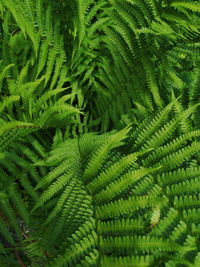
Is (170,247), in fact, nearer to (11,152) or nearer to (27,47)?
(11,152)

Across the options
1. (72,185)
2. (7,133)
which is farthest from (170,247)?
(7,133)

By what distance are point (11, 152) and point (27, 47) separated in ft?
2.08

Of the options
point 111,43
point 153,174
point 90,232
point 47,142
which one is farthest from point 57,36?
point 90,232

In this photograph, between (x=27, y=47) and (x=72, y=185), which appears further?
(x=27, y=47)

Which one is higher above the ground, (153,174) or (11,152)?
(11,152)

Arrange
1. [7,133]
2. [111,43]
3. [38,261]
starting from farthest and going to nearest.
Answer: [111,43]
[7,133]
[38,261]

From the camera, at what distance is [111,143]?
119 centimetres

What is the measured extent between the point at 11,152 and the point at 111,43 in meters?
0.79

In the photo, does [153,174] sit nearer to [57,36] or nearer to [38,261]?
[38,261]

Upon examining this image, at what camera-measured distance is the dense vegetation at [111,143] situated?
42.1 inches

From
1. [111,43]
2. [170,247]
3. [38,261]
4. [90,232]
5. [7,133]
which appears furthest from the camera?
[111,43]

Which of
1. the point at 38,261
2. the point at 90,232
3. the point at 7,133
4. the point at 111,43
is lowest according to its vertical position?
the point at 38,261

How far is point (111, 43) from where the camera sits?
1684 millimetres

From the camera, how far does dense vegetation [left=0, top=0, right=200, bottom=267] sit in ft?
3.51
